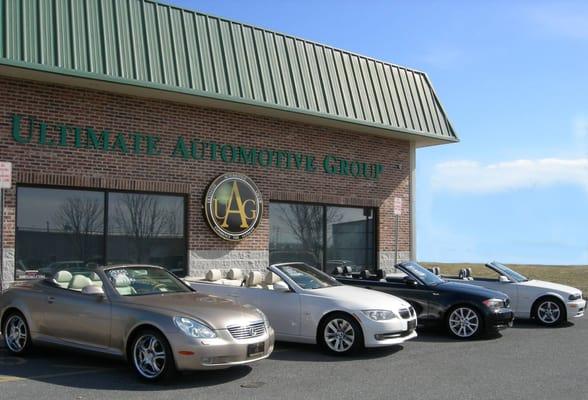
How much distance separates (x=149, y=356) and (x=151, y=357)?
35 millimetres

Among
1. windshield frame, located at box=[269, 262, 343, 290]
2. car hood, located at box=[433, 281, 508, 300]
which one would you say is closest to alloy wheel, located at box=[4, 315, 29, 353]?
windshield frame, located at box=[269, 262, 343, 290]

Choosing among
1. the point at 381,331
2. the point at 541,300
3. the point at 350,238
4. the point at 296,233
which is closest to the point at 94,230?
the point at 296,233

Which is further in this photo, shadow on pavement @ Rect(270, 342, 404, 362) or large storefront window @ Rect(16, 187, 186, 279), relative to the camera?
large storefront window @ Rect(16, 187, 186, 279)

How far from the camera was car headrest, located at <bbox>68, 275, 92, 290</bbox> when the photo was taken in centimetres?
902

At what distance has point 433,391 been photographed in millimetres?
7430

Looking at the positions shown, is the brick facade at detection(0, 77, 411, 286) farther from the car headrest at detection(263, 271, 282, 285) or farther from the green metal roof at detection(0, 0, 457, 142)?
the car headrest at detection(263, 271, 282, 285)

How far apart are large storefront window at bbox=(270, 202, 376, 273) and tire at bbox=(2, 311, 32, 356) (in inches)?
307

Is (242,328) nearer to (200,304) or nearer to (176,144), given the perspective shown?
(200,304)

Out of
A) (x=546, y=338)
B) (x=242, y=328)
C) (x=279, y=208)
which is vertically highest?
(x=279, y=208)

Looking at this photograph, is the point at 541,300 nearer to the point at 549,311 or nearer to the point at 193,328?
the point at 549,311

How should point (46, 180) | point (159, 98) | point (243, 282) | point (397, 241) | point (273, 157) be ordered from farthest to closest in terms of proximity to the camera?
point (397, 241)
point (273, 157)
point (159, 98)
point (46, 180)
point (243, 282)

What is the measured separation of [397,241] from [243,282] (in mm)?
8906

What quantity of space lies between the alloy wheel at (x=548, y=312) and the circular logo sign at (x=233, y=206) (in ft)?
22.0

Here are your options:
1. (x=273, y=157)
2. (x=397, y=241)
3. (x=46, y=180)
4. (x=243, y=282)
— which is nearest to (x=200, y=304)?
(x=243, y=282)
